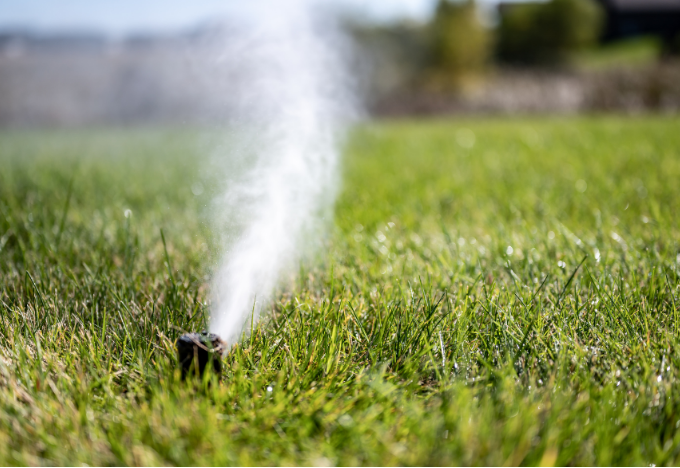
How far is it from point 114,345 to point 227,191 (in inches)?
36.1

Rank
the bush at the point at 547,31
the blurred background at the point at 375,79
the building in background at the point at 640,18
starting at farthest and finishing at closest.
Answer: the building in background at the point at 640,18
the bush at the point at 547,31
the blurred background at the point at 375,79

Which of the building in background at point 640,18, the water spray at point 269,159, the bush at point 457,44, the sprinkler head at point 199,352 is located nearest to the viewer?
the sprinkler head at point 199,352

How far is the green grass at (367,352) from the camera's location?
38.4 inches

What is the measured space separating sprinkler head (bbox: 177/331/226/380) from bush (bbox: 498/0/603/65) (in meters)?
33.5

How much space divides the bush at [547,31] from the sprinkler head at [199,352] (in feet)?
110

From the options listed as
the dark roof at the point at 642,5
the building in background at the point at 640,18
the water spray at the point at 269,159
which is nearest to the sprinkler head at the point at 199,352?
the water spray at the point at 269,159

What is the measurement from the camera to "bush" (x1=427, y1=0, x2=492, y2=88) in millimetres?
21078

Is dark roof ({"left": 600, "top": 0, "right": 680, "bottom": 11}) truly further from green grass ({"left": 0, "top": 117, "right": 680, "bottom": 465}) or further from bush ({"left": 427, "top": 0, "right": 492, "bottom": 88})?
green grass ({"left": 0, "top": 117, "right": 680, "bottom": 465})

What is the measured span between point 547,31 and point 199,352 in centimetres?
3392

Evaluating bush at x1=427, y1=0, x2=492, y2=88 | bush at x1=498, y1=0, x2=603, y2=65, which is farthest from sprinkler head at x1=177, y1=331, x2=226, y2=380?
bush at x1=498, y1=0, x2=603, y2=65

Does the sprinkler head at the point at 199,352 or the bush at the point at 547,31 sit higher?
the bush at the point at 547,31

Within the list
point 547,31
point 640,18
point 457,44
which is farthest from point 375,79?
point 640,18

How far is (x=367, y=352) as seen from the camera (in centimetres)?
135

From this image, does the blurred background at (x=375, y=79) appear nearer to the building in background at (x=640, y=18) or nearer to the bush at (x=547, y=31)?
the bush at (x=547, y=31)
